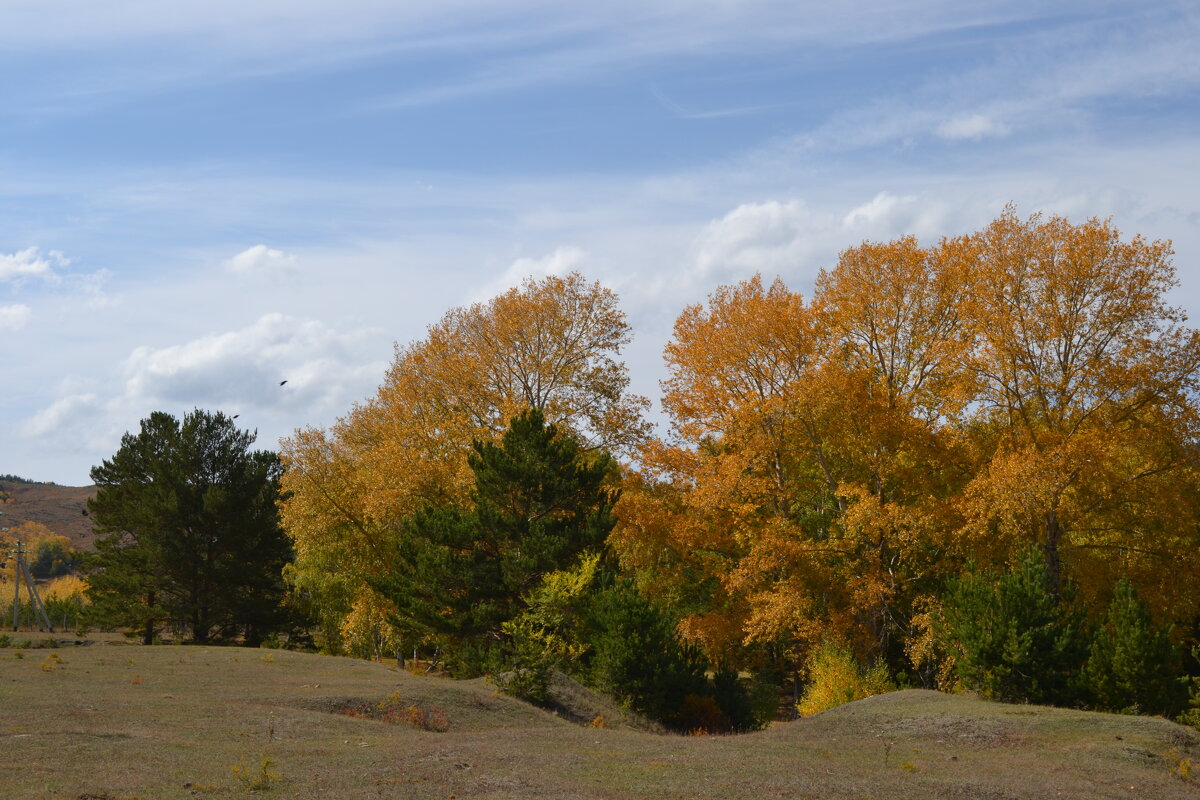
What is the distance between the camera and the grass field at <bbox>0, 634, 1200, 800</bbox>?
48.1 feet

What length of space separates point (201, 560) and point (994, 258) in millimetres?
43156

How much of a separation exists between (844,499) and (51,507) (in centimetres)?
16129

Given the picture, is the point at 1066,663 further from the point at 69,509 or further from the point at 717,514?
the point at 69,509

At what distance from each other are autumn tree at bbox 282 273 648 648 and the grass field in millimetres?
18003

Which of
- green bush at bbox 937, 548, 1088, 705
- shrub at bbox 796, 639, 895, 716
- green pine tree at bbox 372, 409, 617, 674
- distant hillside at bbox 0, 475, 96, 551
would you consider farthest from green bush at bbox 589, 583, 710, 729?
distant hillside at bbox 0, 475, 96, 551

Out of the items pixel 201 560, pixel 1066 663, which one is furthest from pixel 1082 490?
pixel 201 560

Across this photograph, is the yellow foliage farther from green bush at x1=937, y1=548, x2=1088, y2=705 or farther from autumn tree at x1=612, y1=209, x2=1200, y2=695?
green bush at x1=937, y1=548, x2=1088, y2=705

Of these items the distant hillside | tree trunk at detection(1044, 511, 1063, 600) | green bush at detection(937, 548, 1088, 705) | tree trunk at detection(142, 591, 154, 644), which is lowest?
tree trunk at detection(142, 591, 154, 644)

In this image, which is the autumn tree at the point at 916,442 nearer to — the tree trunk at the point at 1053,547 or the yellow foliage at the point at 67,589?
the tree trunk at the point at 1053,547

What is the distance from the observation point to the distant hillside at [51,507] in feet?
494

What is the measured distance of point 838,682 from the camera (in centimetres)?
3416

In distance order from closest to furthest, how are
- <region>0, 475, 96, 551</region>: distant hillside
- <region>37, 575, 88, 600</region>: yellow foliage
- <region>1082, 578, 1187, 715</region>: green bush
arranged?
<region>1082, 578, 1187, 715</region>: green bush, <region>37, 575, 88, 600</region>: yellow foliage, <region>0, 475, 96, 551</region>: distant hillside

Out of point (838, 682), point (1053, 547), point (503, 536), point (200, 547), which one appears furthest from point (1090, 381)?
point (200, 547)

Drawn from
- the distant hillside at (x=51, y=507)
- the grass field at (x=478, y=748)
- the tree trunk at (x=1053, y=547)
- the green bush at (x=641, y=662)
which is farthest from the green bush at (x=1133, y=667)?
the distant hillside at (x=51, y=507)
